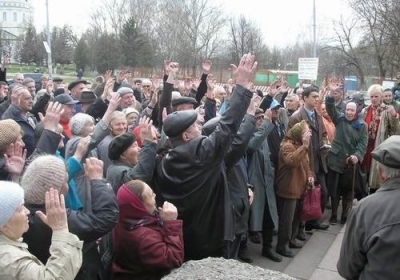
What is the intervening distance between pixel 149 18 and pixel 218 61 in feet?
30.5

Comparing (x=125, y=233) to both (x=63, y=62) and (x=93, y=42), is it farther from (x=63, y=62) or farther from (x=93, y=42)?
(x=63, y=62)

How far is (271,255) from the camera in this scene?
5.48 metres

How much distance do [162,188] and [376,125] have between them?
5046 millimetres

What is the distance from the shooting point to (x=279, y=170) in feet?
18.3

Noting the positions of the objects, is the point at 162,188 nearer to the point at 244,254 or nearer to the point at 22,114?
the point at 244,254

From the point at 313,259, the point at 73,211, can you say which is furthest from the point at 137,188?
the point at 313,259

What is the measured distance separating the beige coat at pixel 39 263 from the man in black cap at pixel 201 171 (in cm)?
129

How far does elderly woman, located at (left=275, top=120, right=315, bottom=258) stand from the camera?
534cm

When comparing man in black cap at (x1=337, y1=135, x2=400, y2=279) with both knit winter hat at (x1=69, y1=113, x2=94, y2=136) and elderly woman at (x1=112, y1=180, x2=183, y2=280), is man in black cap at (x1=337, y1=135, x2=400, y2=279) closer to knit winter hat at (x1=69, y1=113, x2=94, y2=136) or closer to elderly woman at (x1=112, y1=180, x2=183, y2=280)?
elderly woman at (x1=112, y1=180, x2=183, y2=280)

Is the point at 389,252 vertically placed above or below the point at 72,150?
below

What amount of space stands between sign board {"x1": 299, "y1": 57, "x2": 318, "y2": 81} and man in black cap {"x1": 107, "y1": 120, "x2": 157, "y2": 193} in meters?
14.8

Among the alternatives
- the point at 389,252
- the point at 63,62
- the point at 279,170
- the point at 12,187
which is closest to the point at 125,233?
the point at 12,187

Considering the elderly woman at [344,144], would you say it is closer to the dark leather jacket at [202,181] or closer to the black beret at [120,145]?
the dark leather jacket at [202,181]

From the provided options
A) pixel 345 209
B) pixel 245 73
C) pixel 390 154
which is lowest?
pixel 345 209
